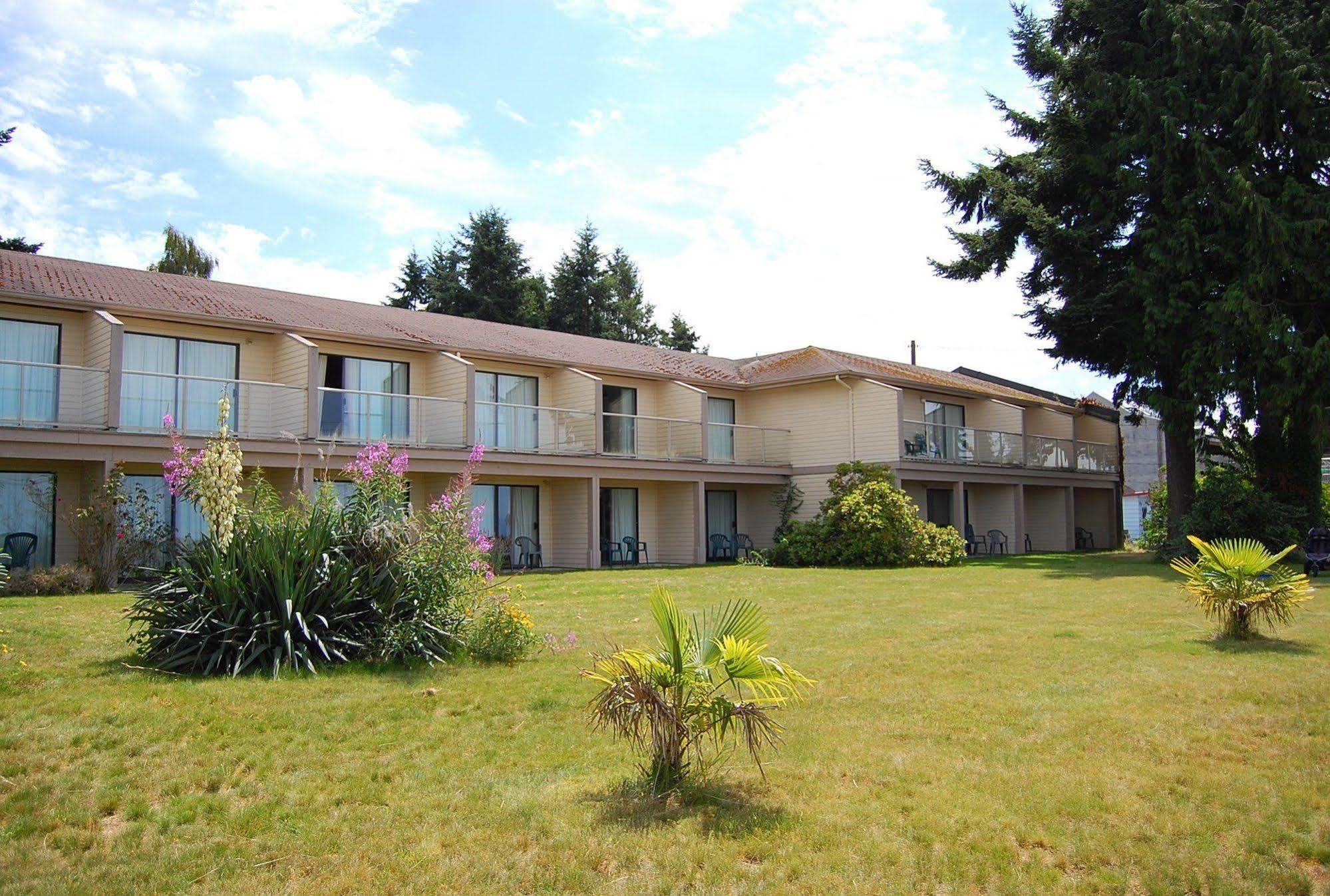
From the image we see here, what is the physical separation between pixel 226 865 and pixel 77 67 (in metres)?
13.2

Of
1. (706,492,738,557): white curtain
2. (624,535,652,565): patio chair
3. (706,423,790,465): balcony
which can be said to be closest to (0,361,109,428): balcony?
(624,535,652,565): patio chair

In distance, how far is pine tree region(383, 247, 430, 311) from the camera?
47500mm

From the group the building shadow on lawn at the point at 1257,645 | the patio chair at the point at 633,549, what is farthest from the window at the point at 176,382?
the building shadow on lawn at the point at 1257,645

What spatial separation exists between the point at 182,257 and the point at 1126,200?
1379 inches

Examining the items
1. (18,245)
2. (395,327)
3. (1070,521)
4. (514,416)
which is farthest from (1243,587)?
(18,245)

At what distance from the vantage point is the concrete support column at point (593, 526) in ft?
75.3

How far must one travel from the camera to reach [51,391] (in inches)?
666

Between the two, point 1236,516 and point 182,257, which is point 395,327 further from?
point 182,257

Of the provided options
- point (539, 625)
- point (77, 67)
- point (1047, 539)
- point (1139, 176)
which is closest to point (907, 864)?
point (539, 625)

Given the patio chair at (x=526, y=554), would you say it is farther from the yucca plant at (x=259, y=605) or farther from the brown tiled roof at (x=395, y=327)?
the yucca plant at (x=259, y=605)

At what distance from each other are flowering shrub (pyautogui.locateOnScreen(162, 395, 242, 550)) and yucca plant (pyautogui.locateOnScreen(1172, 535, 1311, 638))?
906 cm

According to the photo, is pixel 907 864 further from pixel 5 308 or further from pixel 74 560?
pixel 5 308

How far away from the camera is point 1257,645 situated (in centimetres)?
990

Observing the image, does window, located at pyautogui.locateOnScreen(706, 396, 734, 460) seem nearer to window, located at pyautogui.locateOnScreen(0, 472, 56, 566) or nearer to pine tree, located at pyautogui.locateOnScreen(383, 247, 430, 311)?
window, located at pyautogui.locateOnScreen(0, 472, 56, 566)
